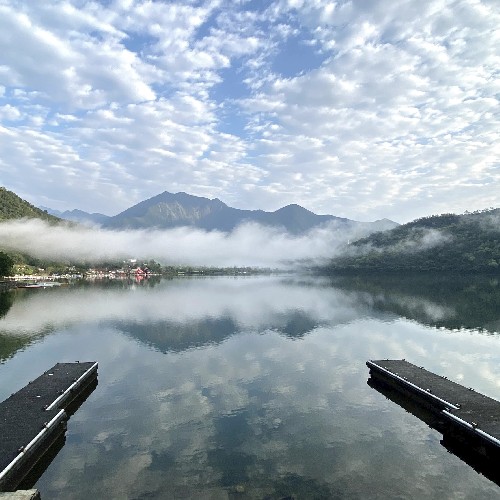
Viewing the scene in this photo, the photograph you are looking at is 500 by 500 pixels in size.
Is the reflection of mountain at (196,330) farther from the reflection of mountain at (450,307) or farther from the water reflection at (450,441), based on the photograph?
the water reflection at (450,441)

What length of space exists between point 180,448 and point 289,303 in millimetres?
85320

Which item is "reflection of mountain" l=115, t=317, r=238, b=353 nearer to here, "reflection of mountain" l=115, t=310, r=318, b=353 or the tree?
"reflection of mountain" l=115, t=310, r=318, b=353

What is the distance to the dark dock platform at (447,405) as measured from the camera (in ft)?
83.1

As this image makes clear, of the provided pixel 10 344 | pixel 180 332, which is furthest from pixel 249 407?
pixel 10 344

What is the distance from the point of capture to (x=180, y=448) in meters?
25.6

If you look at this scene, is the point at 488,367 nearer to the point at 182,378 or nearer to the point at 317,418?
the point at 317,418

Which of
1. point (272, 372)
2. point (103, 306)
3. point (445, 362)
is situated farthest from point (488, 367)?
point (103, 306)

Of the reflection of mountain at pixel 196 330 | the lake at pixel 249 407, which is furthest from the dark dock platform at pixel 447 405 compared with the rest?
the reflection of mountain at pixel 196 330

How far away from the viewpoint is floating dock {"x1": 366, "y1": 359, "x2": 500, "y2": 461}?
83.4 feet

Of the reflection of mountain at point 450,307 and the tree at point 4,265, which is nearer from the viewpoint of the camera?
the reflection of mountain at point 450,307

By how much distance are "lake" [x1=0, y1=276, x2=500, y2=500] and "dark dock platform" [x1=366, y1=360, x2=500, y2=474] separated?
1316mm

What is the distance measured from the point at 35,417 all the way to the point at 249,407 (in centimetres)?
1637

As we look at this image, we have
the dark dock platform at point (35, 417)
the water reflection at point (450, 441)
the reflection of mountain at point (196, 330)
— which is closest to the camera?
the dark dock platform at point (35, 417)

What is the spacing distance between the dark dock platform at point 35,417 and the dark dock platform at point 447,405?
89.8 ft
